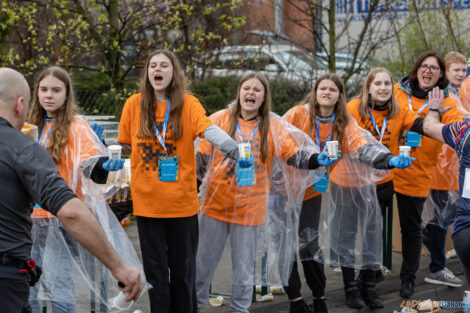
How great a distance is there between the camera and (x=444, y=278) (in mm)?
5797

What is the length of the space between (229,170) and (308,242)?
3.12 feet

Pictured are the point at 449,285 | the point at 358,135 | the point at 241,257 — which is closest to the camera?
the point at 241,257

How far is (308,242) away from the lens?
16.3ft

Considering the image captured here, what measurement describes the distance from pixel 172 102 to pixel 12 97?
5.40 feet

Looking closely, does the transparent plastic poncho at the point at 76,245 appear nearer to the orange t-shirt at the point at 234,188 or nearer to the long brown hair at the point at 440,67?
the orange t-shirt at the point at 234,188

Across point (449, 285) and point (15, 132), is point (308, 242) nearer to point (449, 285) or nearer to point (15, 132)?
point (449, 285)

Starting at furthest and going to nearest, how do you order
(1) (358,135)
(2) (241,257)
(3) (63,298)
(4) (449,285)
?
1. (4) (449,285)
2. (1) (358,135)
3. (2) (241,257)
4. (3) (63,298)

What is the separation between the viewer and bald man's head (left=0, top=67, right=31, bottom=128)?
8.45ft

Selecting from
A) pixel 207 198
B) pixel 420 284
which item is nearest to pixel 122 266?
pixel 207 198

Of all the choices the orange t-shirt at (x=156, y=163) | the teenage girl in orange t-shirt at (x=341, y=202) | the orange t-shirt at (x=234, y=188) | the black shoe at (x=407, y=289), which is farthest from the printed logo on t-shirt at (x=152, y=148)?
the black shoe at (x=407, y=289)

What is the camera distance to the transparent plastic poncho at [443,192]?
5867 millimetres

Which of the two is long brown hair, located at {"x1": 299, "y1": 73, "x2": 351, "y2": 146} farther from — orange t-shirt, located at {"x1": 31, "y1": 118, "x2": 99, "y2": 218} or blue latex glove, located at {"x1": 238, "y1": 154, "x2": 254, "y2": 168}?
orange t-shirt, located at {"x1": 31, "y1": 118, "x2": 99, "y2": 218}

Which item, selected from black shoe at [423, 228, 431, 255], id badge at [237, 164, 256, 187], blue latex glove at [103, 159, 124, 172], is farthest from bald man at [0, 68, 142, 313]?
black shoe at [423, 228, 431, 255]

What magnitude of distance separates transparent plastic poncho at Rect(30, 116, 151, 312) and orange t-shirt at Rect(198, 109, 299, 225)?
745mm
